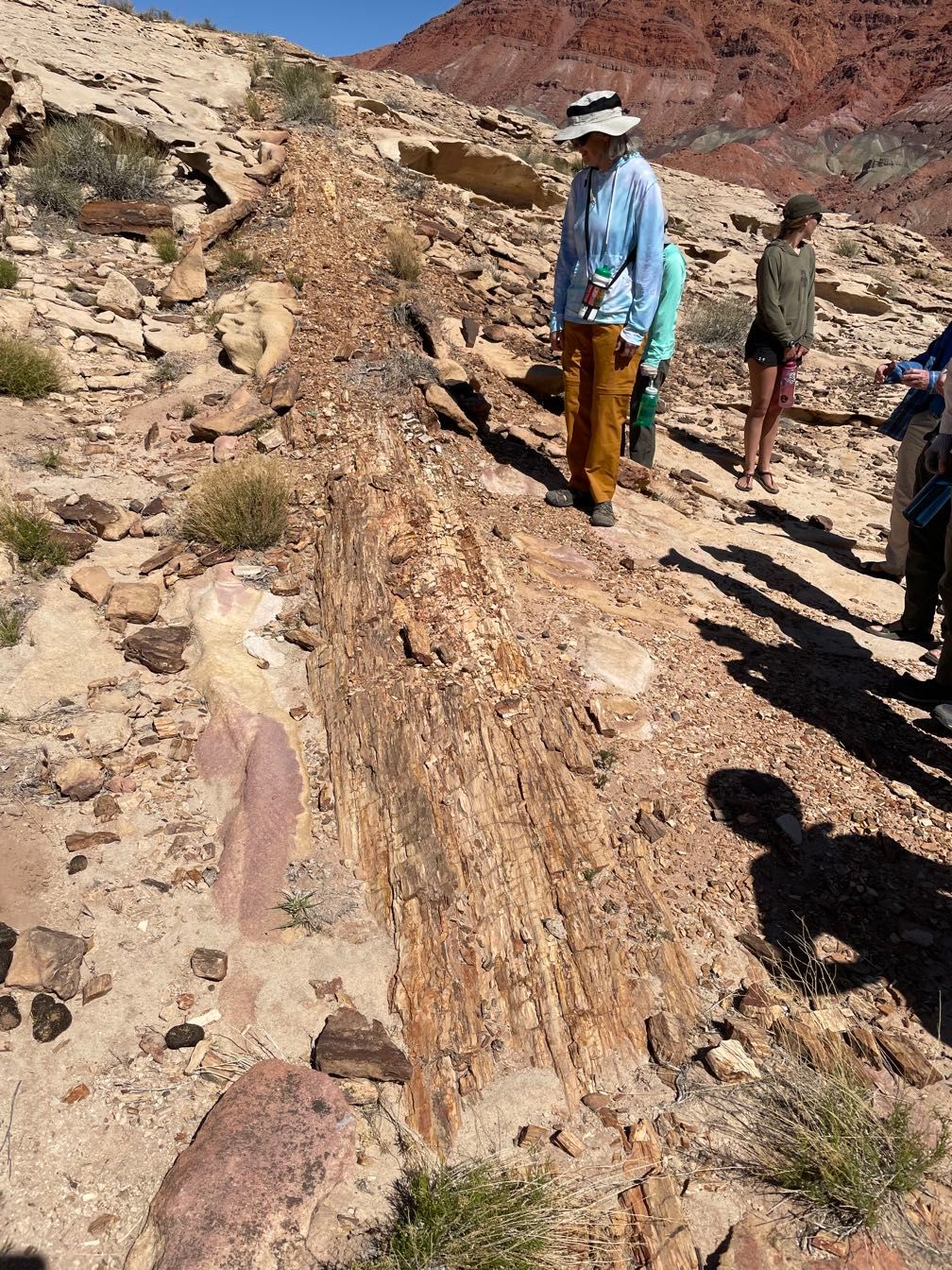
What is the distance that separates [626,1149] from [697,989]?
0.51 m

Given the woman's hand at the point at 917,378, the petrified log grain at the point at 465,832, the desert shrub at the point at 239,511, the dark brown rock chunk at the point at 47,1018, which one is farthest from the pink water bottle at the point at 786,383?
the dark brown rock chunk at the point at 47,1018

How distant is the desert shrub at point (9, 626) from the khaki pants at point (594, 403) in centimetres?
293

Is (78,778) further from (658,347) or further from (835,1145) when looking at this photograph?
(658,347)

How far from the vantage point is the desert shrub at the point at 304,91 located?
9656 mm

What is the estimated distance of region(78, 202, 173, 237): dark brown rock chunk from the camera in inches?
258

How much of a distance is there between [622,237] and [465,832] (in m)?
3.06

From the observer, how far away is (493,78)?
51281 mm

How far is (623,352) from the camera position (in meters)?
4.03

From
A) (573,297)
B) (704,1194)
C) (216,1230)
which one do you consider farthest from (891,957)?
(573,297)

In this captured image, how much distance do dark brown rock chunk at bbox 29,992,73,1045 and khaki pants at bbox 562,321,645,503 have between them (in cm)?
348

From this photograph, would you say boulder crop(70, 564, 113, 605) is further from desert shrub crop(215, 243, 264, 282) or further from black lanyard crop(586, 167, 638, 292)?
desert shrub crop(215, 243, 264, 282)

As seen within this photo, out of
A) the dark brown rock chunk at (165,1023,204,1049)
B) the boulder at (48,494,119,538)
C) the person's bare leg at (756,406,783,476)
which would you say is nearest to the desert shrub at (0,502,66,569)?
the boulder at (48,494,119,538)

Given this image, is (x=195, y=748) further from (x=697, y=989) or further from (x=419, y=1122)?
(x=697, y=989)

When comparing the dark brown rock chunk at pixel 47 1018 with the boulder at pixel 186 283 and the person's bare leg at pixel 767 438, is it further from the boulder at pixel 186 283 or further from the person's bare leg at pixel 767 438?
the person's bare leg at pixel 767 438
